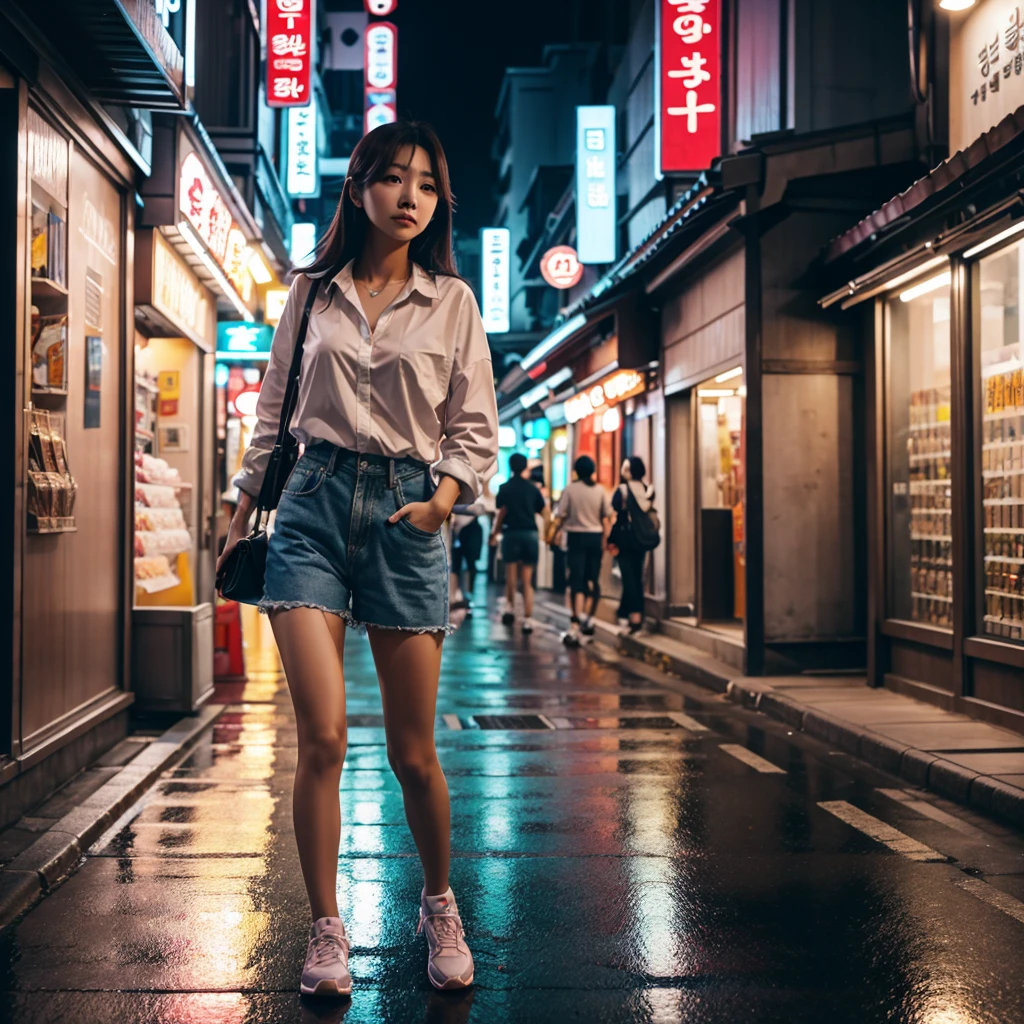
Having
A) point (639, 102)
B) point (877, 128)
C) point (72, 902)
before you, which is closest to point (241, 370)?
point (639, 102)

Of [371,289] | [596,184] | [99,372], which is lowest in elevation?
[371,289]

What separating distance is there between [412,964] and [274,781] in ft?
10.2

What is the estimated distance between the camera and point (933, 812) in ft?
20.0

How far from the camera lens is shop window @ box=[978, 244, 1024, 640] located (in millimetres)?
8281

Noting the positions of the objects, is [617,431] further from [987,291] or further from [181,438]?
[987,291]

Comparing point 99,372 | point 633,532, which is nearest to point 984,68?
point 633,532

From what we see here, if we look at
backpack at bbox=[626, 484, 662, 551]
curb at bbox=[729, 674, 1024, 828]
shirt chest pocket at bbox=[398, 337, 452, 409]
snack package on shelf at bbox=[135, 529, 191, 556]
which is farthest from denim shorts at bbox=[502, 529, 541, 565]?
shirt chest pocket at bbox=[398, 337, 452, 409]

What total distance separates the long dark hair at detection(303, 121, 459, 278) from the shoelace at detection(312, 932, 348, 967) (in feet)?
6.20

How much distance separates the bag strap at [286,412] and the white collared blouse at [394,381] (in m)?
0.02

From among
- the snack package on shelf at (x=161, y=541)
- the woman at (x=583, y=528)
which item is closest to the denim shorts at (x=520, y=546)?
the woman at (x=583, y=528)

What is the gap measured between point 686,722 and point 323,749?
583 cm

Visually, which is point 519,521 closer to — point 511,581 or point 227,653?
point 511,581

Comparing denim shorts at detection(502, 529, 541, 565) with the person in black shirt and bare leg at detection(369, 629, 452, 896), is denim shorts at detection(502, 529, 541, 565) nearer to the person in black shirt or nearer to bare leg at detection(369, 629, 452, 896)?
the person in black shirt

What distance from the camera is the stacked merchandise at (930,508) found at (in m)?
9.51
